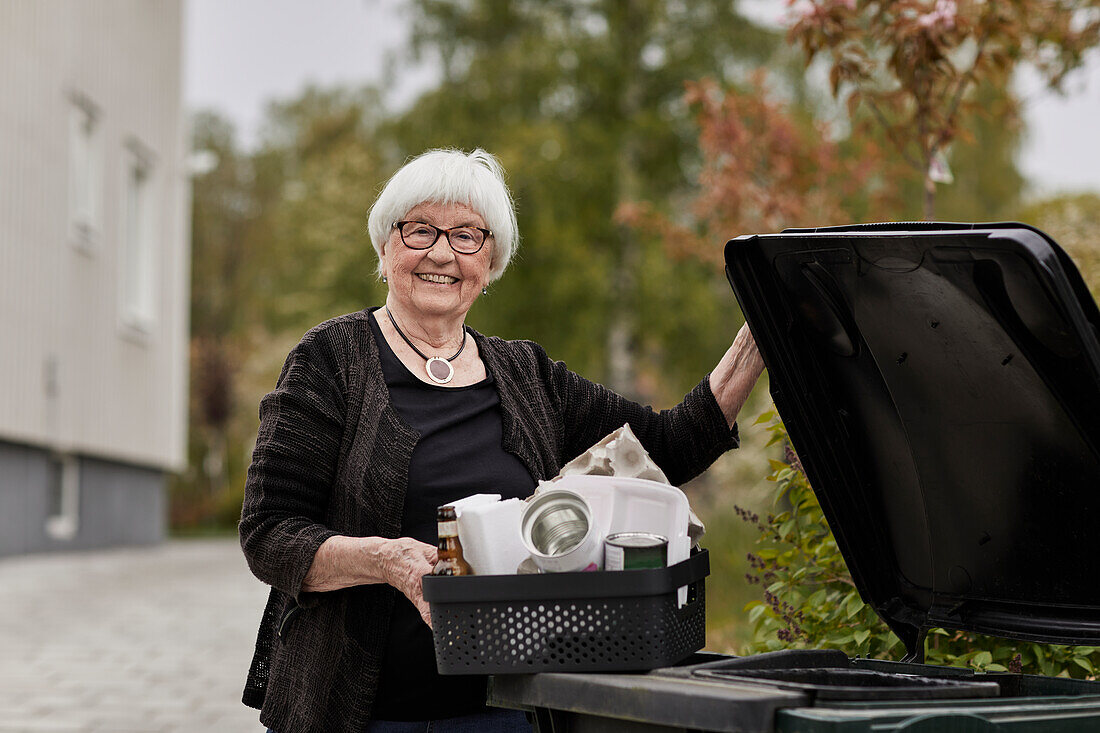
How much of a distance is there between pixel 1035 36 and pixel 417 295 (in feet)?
13.8

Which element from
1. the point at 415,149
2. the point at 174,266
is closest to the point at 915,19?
the point at 415,149

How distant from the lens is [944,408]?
2340 millimetres

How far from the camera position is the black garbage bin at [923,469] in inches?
74.1

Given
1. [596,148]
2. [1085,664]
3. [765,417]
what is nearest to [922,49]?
[765,417]

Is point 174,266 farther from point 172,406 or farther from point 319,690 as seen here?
point 319,690

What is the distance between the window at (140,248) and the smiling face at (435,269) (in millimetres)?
18118

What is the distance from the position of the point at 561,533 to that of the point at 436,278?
0.90 meters

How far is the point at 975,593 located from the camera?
8.18 feet

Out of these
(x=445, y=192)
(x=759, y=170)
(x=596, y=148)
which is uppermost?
(x=596, y=148)

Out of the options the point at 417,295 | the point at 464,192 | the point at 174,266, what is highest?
the point at 174,266

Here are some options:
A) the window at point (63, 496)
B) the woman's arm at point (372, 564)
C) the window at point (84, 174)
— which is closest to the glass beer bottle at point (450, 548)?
the woman's arm at point (372, 564)

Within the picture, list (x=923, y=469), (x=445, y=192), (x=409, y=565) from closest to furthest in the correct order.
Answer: (x=409, y=565)
(x=923, y=469)
(x=445, y=192)

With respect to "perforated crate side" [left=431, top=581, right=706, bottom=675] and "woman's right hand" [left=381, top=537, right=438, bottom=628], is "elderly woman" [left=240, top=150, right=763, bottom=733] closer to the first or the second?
"woman's right hand" [left=381, top=537, right=438, bottom=628]

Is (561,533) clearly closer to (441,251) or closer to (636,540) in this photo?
(636,540)
